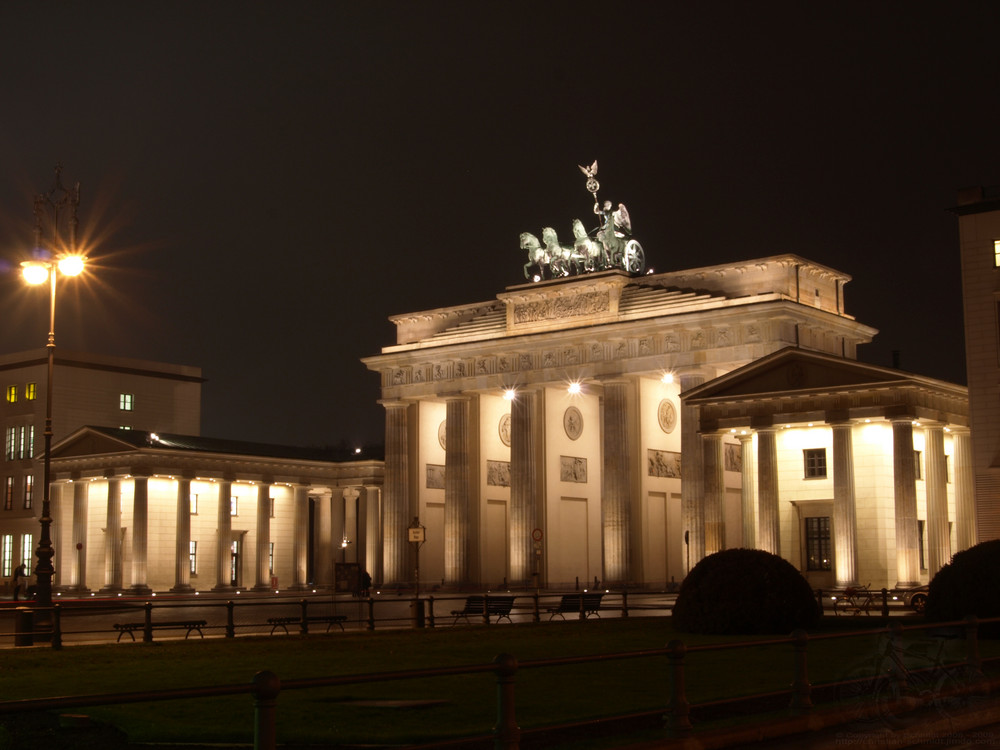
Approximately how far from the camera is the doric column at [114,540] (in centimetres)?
7838

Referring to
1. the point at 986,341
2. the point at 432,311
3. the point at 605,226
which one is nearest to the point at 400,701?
the point at 986,341

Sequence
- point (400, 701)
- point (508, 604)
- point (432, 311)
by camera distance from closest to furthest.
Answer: point (400, 701) < point (508, 604) < point (432, 311)

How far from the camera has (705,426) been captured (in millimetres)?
55625

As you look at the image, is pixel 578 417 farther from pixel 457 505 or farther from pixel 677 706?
pixel 677 706

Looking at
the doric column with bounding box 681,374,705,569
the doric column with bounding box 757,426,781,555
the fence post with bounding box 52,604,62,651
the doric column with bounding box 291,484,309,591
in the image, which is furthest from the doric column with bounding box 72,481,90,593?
the fence post with bounding box 52,604,62,651

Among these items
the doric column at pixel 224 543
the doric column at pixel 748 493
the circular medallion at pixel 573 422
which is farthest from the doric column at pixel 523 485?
the doric column at pixel 224 543

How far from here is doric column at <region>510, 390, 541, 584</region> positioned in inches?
2803

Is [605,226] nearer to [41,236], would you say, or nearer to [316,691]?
[41,236]

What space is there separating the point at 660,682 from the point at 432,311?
2395 inches

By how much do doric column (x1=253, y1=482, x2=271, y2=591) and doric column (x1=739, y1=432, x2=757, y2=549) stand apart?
3682 cm

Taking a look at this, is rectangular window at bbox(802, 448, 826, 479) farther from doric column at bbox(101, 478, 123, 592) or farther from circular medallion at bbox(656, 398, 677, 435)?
doric column at bbox(101, 478, 123, 592)

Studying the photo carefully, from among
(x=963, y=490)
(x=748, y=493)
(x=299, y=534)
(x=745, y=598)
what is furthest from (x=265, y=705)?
(x=299, y=534)

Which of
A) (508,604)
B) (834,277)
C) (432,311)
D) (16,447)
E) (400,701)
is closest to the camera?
(400,701)

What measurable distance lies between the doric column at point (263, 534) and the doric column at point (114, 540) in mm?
8680
